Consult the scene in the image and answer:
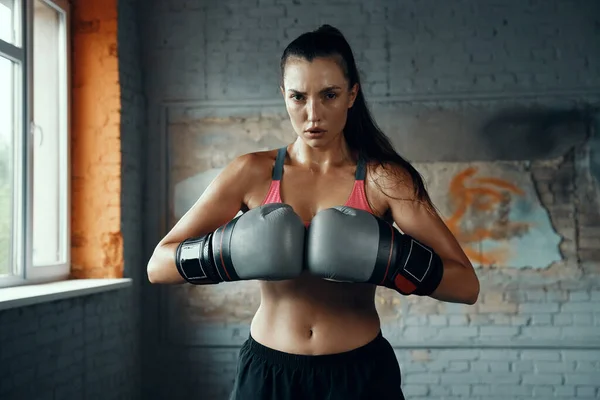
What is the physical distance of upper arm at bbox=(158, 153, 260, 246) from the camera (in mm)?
1885

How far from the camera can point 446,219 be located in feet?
13.4

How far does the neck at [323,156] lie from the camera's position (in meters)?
1.96

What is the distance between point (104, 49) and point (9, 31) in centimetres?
74

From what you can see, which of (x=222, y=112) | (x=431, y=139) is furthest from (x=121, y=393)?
(x=431, y=139)

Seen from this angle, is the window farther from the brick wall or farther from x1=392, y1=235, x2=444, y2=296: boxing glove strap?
x1=392, y1=235, x2=444, y2=296: boxing glove strap

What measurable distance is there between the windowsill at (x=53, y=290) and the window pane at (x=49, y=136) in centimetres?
24

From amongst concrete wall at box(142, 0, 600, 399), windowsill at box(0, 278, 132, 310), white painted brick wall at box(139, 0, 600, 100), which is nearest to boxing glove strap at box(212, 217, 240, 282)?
windowsill at box(0, 278, 132, 310)

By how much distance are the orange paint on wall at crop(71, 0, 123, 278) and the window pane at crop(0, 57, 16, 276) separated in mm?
654

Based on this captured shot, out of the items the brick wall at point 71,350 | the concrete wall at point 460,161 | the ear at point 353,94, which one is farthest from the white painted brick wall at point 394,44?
the ear at point 353,94

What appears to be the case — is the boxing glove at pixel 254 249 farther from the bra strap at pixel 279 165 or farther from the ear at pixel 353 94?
the ear at pixel 353 94

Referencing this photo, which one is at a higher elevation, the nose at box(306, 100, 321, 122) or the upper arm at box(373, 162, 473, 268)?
the nose at box(306, 100, 321, 122)

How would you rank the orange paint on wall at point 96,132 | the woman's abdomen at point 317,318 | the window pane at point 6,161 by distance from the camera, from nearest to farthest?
the woman's abdomen at point 317,318 < the window pane at point 6,161 < the orange paint on wall at point 96,132

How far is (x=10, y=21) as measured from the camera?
3.26 meters

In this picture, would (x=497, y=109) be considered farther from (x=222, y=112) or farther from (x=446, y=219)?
(x=222, y=112)
